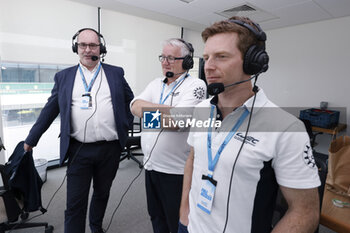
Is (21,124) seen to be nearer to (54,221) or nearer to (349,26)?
(54,221)

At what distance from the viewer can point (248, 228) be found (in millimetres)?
778

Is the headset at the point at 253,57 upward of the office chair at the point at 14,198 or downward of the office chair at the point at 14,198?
upward

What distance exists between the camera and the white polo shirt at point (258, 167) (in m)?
0.69

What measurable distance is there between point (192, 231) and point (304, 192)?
49cm

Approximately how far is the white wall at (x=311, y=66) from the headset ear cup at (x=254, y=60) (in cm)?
420

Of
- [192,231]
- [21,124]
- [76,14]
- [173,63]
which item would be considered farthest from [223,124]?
[21,124]

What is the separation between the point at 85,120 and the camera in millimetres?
1630

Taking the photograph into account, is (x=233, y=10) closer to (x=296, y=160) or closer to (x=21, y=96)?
(x=296, y=160)

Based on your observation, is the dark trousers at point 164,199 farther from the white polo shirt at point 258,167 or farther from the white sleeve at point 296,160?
the white sleeve at point 296,160

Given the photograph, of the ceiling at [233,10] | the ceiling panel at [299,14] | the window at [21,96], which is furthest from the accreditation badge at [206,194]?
the ceiling panel at [299,14]

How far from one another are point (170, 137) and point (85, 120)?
0.73 meters

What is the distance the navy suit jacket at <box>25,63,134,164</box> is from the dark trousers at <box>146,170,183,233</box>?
498 mm

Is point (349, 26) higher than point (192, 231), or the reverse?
point (349, 26)

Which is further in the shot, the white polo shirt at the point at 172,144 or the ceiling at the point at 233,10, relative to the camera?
the ceiling at the point at 233,10
